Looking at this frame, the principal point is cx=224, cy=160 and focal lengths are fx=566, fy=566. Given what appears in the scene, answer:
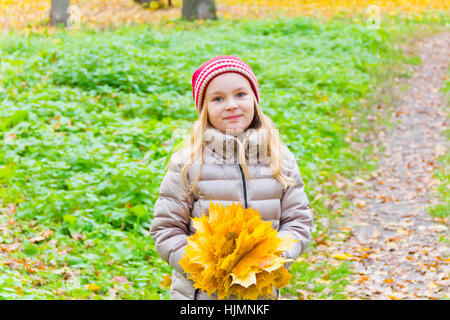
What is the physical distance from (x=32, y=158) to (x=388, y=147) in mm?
5794

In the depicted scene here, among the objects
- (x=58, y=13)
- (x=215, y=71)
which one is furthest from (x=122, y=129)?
(x=58, y=13)

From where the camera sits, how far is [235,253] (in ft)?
7.70

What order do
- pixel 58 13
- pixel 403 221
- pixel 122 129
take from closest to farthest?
1. pixel 403 221
2. pixel 122 129
3. pixel 58 13

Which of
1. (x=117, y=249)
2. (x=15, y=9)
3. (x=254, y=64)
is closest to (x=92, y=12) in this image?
(x=15, y=9)

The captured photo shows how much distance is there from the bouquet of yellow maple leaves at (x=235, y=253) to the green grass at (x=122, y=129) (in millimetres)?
2162

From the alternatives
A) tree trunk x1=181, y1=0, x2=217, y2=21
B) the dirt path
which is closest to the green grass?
the dirt path

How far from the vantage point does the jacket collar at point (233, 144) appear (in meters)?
2.73

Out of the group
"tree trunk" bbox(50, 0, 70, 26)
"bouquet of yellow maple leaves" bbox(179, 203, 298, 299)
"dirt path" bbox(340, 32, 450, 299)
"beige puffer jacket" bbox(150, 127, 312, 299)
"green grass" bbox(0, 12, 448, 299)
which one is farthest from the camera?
"tree trunk" bbox(50, 0, 70, 26)

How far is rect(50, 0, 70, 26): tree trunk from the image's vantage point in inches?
596

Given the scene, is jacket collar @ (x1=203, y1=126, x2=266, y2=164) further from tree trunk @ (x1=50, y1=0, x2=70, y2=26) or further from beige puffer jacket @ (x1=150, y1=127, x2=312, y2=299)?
tree trunk @ (x1=50, y1=0, x2=70, y2=26)

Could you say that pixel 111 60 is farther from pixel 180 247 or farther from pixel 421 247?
pixel 180 247

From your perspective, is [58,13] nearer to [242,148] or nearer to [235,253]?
[242,148]

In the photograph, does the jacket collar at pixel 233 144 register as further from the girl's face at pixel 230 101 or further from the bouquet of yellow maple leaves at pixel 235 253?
the bouquet of yellow maple leaves at pixel 235 253

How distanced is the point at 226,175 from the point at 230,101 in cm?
36
